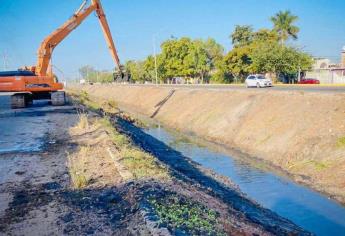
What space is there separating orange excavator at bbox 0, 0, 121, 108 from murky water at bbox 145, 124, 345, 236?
44.3 feet

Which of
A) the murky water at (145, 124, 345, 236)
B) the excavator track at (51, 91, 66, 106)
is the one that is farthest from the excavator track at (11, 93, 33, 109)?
the murky water at (145, 124, 345, 236)

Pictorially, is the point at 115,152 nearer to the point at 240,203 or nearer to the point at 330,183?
the point at 240,203

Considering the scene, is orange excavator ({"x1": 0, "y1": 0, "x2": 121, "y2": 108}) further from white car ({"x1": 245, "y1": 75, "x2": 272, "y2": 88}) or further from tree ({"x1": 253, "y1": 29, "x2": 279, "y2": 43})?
tree ({"x1": 253, "y1": 29, "x2": 279, "y2": 43})

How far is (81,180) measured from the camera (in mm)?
8523

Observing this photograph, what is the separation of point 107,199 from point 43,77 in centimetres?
2233

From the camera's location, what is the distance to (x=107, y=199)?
757 cm

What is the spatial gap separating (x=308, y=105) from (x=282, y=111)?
1733mm

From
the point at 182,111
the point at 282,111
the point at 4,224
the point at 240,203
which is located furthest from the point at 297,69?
the point at 4,224

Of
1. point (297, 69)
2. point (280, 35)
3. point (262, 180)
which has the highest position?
point (280, 35)

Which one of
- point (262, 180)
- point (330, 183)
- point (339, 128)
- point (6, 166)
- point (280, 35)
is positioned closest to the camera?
point (6, 166)

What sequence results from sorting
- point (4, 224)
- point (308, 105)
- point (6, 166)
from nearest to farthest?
point (4, 224)
point (6, 166)
point (308, 105)

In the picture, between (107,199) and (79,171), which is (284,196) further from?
(107,199)

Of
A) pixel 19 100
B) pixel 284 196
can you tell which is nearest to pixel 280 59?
pixel 19 100

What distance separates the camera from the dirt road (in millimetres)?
6277
